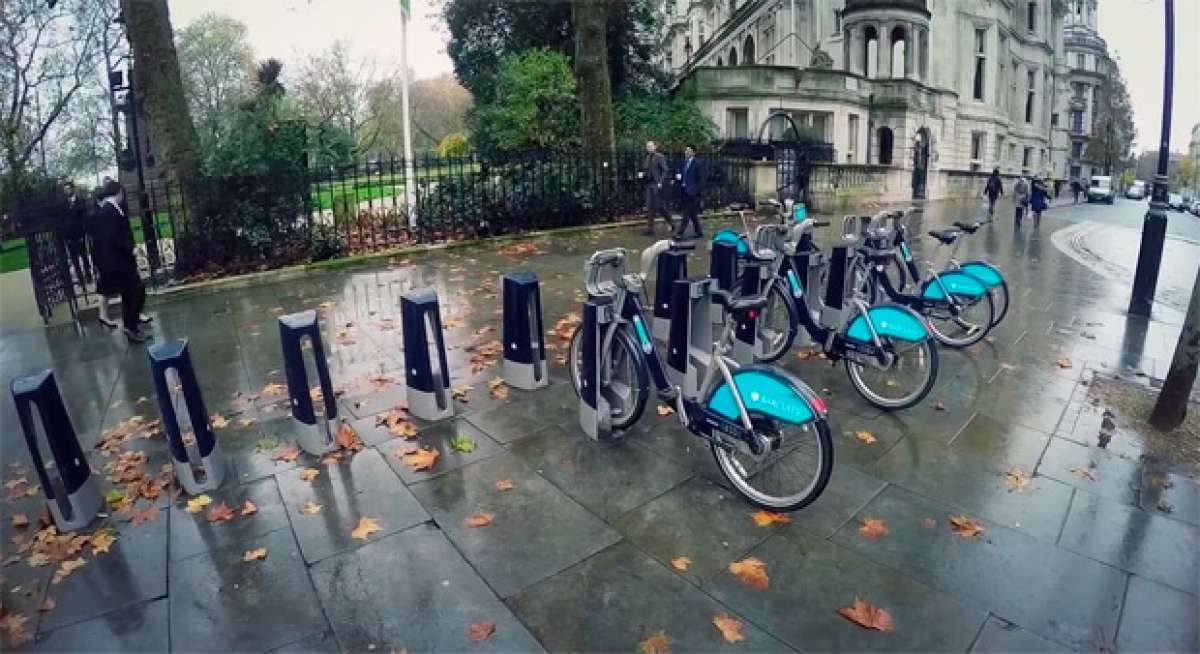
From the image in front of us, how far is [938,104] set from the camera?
38.4 metres

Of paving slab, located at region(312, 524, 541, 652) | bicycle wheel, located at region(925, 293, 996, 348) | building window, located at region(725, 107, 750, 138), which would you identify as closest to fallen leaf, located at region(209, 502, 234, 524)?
paving slab, located at region(312, 524, 541, 652)

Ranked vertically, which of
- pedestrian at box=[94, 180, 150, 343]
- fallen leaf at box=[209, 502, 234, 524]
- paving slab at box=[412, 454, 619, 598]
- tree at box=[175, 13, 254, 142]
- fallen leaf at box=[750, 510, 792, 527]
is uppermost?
tree at box=[175, 13, 254, 142]

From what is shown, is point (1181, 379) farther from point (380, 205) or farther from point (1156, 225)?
point (380, 205)

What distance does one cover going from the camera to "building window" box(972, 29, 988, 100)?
43469 mm

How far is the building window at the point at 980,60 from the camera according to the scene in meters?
43.5

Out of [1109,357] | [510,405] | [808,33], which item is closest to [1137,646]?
[510,405]

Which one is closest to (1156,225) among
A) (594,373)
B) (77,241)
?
(594,373)

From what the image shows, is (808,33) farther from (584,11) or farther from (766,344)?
(766,344)

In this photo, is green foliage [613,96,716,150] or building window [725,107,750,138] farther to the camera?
building window [725,107,750,138]

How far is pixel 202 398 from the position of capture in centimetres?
452

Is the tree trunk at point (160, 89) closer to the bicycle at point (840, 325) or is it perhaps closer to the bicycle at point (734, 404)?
the bicycle at point (734, 404)

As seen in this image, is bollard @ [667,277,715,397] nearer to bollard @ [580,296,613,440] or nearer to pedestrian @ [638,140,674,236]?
bollard @ [580,296,613,440]

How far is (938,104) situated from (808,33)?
8.62 m

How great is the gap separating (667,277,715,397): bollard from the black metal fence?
842cm
